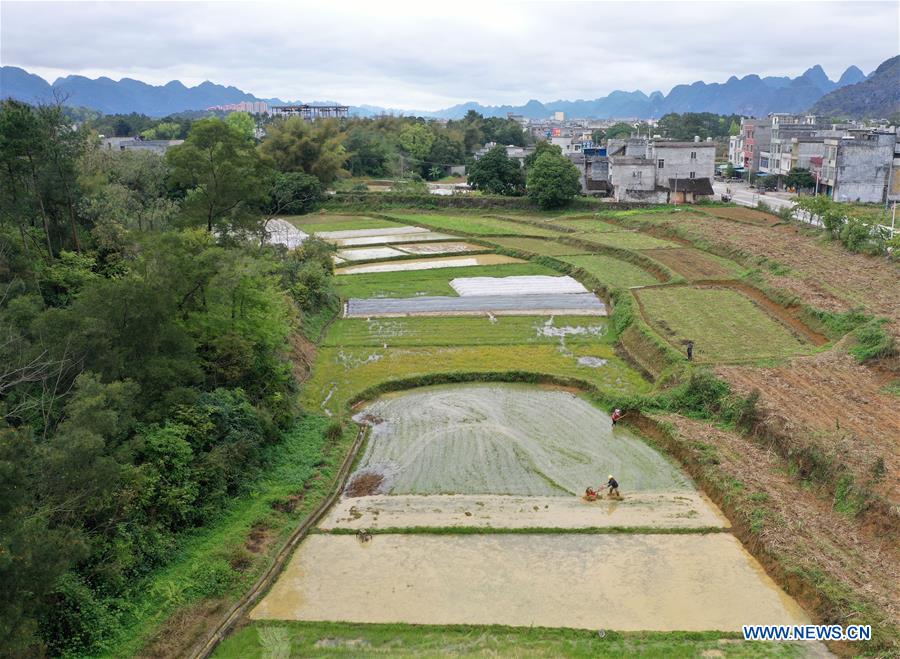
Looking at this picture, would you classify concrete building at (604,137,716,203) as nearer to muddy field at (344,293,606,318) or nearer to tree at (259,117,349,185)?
tree at (259,117,349,185)

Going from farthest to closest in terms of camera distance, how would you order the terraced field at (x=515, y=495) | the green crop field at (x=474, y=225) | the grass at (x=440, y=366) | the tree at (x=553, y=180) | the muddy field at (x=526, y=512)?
the tree at (x=553, y=180)
the green crop field at (x=474, y=225)
the grass at (x=440, y=366)
the muddy field at (x=526, y=512)
the terraced field at (x=515, y=495)

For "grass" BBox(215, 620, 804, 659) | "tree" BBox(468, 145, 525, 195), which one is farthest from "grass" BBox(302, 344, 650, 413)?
"tree" BBox(468, 145, 525, 195)

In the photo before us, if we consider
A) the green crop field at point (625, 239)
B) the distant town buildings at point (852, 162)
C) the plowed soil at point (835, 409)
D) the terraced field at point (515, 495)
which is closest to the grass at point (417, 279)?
the terraced field at point (515, 495)

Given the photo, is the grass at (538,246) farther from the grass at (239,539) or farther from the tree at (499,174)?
the grass at (239,539)

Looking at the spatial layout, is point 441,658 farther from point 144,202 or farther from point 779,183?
point 779,183

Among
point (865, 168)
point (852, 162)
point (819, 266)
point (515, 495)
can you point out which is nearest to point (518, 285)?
point (819, 266)

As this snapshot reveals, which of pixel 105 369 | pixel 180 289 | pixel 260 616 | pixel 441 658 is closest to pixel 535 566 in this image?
pixel 441 658
